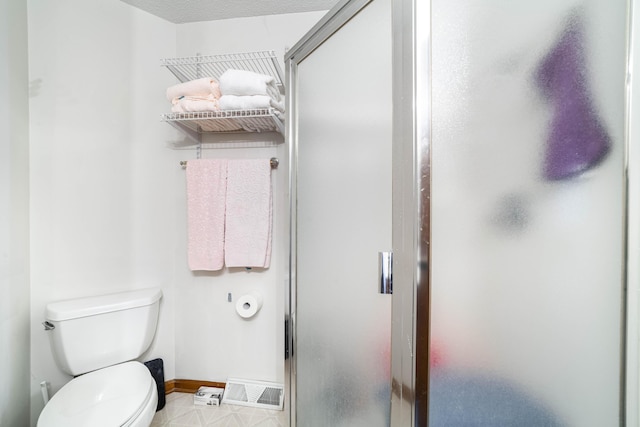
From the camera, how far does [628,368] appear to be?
0.49 meters

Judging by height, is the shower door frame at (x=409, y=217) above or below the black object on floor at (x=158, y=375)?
above

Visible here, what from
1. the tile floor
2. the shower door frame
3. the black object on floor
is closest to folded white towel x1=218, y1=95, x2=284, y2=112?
the shower door frame

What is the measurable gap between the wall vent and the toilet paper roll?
44 cm

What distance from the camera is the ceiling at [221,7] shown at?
1.27 m

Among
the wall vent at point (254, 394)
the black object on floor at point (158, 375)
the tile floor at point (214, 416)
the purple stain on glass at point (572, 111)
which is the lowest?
the tile floor at point (214, 416)

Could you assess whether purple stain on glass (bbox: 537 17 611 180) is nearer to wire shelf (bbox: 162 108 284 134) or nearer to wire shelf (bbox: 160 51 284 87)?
wire shelf (bbox: 162 108 284 134)

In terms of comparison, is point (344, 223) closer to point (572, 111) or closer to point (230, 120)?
point (572, 111)

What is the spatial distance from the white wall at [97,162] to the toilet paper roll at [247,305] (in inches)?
19.1

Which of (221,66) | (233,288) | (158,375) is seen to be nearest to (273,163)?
(221,66)

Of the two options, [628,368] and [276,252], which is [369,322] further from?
[276,252]

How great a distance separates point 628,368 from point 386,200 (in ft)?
2.03

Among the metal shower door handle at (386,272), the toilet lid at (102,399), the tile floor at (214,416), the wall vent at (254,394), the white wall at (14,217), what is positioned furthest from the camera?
the wall vent at (254,394)

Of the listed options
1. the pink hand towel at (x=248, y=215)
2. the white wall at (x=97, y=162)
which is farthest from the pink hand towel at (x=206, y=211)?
the white wall at (x=97, y=162)

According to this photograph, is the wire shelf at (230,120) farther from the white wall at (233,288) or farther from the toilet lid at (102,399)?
the toilet lid at (102,399)
